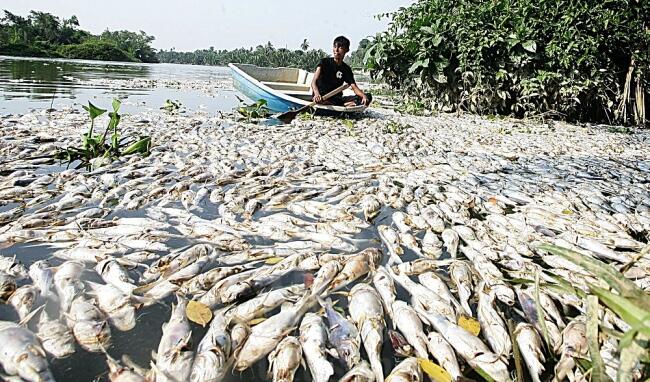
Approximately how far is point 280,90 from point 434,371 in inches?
449

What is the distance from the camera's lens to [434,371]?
1522 mm

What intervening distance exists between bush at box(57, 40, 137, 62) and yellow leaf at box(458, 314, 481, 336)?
6981 centimetres

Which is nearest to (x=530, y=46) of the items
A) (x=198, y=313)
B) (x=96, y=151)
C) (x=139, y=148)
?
(x=139, y=148)

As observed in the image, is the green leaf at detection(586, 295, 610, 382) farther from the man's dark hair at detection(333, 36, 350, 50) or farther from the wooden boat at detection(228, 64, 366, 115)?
the man's dark hair at detection(333, 36, 350, 50)

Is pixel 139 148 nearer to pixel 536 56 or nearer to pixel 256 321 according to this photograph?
pixel 256 321

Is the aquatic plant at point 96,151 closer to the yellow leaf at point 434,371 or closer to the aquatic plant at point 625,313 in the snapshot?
the yellow leaf at point 434,371

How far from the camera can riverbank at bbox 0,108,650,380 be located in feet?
7.88

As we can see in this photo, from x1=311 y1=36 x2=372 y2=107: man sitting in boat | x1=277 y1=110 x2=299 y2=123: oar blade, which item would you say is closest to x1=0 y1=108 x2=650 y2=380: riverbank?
x1=277 y1=110 x2=299 y2=123: oar blade

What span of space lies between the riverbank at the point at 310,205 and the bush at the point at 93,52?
66.3 meters

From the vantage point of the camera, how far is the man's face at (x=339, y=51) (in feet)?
28.9

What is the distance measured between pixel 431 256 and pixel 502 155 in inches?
147

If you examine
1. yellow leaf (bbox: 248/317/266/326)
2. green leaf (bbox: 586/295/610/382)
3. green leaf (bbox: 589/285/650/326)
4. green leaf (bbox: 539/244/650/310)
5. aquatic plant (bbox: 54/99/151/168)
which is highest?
green leaf (bbox: 539/244/650/310)

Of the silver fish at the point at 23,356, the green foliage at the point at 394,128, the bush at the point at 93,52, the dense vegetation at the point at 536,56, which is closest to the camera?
the silver fish at the point at 23,356

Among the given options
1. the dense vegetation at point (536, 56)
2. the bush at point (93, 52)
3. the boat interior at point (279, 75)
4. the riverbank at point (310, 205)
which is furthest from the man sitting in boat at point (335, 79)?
the bush at point (93, 52)
